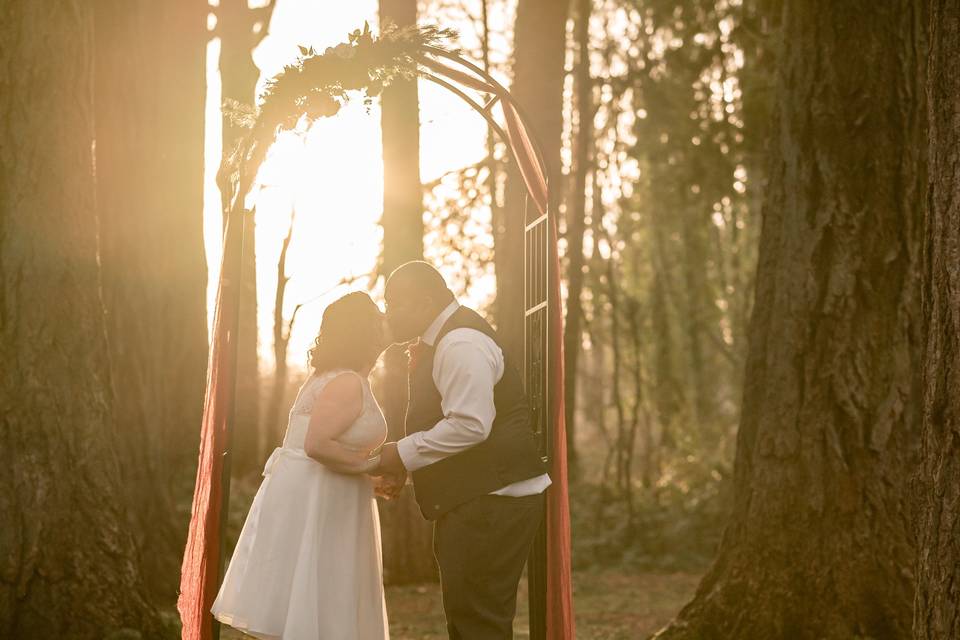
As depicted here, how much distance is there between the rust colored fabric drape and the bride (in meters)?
0.18

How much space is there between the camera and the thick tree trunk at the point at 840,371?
683 centimetres

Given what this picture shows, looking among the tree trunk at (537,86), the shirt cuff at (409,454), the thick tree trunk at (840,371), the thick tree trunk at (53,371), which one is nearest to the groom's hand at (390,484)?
the shirt cuff at (409,454)

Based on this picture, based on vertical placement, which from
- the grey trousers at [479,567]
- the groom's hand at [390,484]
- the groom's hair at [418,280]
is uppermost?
the groom's hair at [418,280]

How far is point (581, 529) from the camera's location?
50.4ft

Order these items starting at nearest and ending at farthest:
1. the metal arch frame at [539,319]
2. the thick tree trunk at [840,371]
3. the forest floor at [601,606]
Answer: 1. the metal arch frame at [539,319]
2. the thick tree trunk at [840,371]
3. the forest floor at [601,606]

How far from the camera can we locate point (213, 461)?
594 centimetres

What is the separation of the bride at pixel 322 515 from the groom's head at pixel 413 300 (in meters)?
0.15

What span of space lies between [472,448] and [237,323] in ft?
4.65

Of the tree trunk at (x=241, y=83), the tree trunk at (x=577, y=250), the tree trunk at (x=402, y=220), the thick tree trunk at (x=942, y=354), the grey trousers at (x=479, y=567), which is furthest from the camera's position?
the tree trunk at (x=577, y=250)

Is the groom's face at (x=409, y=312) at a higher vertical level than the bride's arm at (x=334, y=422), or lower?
higher

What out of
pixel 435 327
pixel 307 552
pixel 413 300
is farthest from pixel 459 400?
pixel 307 552

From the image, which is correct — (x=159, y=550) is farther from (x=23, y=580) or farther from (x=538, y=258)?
(x=538, y=258)

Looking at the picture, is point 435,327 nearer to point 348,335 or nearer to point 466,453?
point 348,335

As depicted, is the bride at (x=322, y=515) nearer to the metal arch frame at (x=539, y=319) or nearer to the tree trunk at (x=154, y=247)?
the metal arch frame at (x=539, y=319)
